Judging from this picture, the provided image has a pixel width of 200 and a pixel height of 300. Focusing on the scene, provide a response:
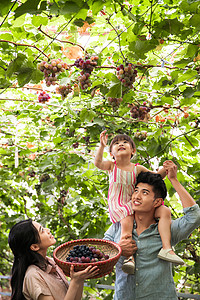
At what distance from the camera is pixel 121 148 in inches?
67.7

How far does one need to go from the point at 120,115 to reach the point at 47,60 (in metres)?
0.84

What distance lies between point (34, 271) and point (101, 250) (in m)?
0.31

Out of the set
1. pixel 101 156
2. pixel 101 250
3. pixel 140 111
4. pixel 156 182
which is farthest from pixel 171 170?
pixel 140 111

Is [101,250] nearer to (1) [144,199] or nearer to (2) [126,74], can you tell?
(1) [144,199]

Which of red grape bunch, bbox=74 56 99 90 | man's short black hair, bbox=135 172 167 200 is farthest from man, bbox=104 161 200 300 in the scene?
red grape bunch, bbox=74 56 99 90

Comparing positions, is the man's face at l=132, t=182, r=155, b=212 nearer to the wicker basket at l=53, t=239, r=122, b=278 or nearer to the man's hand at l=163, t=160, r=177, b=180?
the man's hand at l=163, t=160, r=177, b=180

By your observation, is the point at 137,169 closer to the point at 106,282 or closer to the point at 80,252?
the point at 80,252

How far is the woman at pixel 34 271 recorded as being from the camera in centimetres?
137

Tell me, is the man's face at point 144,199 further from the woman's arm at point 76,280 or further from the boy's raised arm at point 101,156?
the woman's arm at point 76,280

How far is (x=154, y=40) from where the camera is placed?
1.54 meters

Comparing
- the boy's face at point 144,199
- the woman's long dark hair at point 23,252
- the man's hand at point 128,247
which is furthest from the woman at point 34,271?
the boy's face at point 144,199

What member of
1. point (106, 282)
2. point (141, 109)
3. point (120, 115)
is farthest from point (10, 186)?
point (141, 109)

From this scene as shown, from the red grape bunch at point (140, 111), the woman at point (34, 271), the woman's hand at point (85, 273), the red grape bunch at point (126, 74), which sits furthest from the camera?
the red grape bunch at point (140, 111)

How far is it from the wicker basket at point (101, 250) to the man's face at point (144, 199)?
210 mm
